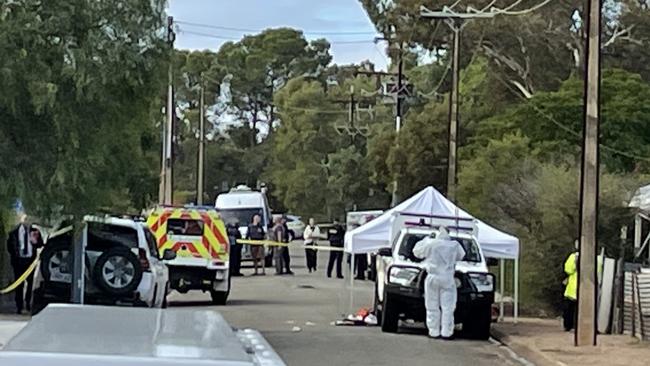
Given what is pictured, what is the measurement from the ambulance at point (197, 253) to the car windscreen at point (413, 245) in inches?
187

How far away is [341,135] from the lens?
84.5m

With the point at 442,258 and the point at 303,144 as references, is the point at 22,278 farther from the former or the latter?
the point at 303,144

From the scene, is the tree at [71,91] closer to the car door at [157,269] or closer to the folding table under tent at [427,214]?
the car door at [157,269]

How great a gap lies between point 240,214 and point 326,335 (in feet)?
87.9

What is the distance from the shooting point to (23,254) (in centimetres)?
2136

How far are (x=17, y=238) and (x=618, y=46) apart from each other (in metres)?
37.3

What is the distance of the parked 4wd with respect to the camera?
18.9 metres

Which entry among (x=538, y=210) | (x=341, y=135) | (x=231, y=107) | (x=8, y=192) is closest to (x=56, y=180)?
(x=8, y=192)

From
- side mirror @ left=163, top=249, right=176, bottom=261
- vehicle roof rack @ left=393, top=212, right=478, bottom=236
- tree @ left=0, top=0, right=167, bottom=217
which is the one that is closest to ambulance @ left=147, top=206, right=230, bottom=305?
side mirror @ left=163, top=249, right=176, bottom=261

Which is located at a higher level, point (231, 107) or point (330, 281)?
point (231, 107)

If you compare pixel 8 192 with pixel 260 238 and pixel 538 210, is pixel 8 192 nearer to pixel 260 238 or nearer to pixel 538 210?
pixel 538 210

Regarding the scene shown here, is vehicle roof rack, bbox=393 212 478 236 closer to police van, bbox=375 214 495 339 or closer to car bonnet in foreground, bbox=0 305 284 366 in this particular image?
police van, bbox=375 214 495 339

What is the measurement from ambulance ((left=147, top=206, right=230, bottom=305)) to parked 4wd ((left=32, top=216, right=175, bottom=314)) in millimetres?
4768

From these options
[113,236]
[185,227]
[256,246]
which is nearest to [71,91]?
[113,236]
